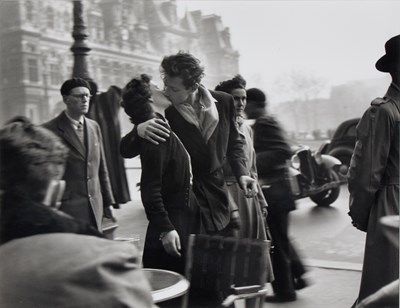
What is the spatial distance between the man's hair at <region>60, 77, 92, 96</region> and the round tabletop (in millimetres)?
924

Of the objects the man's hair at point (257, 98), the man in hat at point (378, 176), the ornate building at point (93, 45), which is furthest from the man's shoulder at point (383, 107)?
the ornate building at point (93, 45)

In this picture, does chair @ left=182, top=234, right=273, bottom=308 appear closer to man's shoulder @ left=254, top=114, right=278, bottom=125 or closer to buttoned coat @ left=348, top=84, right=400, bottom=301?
buttoned coat @ left=348, top=84, right=400, bottom=301

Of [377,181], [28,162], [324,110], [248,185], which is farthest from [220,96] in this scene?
[28,162]

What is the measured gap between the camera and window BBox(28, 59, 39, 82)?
9.23 feet

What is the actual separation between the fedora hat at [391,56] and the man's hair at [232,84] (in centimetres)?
70

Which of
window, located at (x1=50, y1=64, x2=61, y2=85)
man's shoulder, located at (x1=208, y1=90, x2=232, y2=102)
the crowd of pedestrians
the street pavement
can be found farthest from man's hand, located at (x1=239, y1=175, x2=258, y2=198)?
window, located at (x1=50, y1=64, x2=61, y2=85)

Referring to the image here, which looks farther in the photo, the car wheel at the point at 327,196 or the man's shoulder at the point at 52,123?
the car wheel at the point at 327,196

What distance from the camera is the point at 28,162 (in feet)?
6.40

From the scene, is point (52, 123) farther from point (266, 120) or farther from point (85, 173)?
point (266, 120)

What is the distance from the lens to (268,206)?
130 inches

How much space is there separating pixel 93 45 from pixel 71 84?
0.26 metres

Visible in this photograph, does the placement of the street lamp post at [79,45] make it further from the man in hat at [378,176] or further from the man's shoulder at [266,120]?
the man in hat at [378,176]

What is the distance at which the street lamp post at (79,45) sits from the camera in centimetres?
281

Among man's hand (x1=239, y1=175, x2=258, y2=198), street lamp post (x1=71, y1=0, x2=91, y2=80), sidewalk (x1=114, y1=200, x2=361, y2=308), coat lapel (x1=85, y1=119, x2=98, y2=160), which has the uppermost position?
street lamp post (x1=71, y1=0, x2=91, y2=80)
